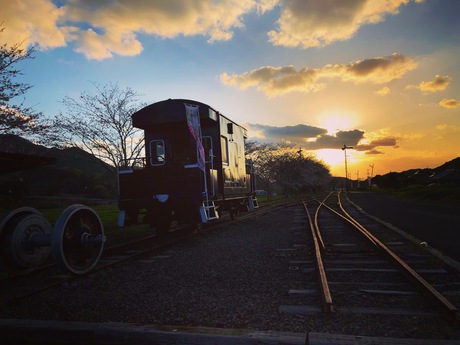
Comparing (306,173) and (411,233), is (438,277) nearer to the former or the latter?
(411,233)

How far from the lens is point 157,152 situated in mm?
11180

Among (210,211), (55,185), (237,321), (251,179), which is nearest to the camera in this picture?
(237,321)

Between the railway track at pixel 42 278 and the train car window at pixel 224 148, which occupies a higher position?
the train car window at pixel 224 148

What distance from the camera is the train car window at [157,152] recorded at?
11.1m

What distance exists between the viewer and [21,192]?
31.0 meters

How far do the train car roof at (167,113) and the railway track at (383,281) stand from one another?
200 inches

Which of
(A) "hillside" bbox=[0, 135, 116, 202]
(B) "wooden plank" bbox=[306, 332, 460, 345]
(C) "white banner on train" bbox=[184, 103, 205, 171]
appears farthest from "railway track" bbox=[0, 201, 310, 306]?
(A) "hillside" bbox=[0, 135, 116, 202]

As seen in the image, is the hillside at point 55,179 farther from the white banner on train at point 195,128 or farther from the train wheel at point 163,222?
the white banner on train at point 195,128

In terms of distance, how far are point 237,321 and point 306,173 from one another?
69616 millimetres

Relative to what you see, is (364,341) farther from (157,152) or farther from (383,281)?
(157,152)

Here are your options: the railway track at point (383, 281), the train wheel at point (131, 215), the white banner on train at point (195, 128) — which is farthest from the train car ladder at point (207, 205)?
the railway track at point (383, 281)

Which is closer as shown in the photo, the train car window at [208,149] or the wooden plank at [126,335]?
the wooden plank at [126,335]

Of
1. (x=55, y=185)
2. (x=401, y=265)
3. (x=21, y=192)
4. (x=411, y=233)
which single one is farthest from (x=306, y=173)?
(x=401, y=265)

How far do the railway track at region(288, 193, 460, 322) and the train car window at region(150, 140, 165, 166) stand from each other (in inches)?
214
